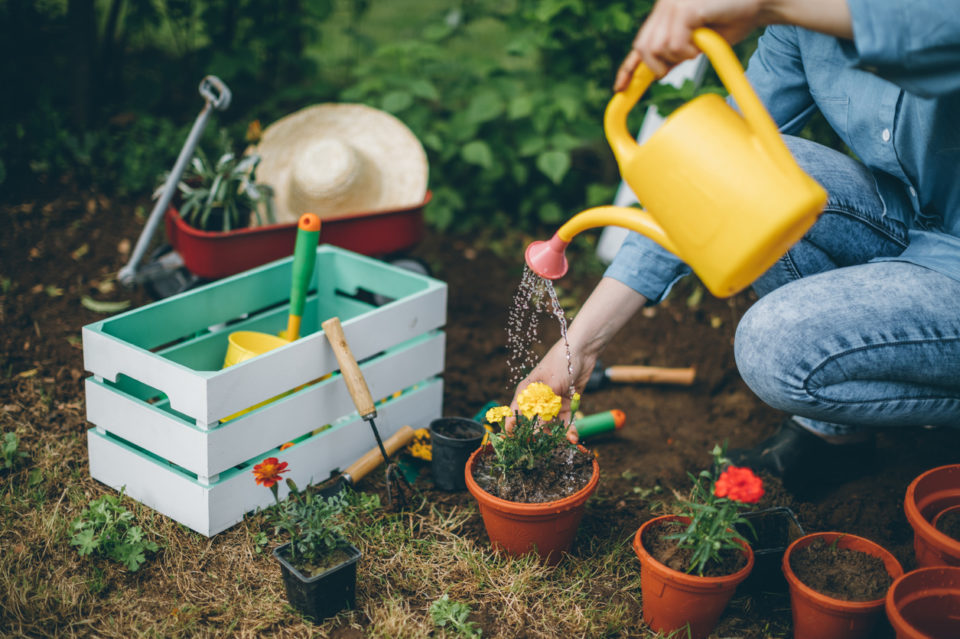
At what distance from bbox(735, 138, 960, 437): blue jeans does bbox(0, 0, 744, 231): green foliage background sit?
4.80 ft

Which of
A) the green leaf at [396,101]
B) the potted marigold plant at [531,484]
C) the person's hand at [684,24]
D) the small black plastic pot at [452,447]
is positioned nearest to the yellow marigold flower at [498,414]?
the potted marigold plant at [531,484]

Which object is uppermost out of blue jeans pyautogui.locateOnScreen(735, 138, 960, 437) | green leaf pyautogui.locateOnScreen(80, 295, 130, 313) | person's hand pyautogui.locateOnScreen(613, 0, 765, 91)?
person's hand pyautogui.locateOnScreen(613, 0, 765, 91)

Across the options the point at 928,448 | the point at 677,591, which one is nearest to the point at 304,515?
the point at 677,591

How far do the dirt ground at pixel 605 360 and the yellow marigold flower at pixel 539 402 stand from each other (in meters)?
0.41

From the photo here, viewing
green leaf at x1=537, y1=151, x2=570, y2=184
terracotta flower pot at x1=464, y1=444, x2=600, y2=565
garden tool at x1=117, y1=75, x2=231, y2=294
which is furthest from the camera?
green leaf at x1=537, y1=151, x2=570, y2=184

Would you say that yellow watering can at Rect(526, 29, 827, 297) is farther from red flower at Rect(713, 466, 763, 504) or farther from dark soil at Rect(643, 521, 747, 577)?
dark soil at Rect(643, 521, 747, 577)

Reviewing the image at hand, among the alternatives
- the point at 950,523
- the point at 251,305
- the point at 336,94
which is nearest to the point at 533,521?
the point at 950,523

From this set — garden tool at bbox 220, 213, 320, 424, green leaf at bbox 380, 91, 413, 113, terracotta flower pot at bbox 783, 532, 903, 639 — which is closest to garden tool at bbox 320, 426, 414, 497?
garden tool at bbox 220, 213, 320, 424

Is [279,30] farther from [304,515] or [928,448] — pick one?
[928,448]

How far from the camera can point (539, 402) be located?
152 centimetres

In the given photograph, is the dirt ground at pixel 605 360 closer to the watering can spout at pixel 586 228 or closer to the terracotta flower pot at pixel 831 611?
the terracotta flower pot at pixel 831 611

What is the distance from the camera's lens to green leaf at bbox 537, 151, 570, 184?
9.61 feet

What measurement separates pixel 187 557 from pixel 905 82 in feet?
5.02

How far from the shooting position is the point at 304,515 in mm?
1509
